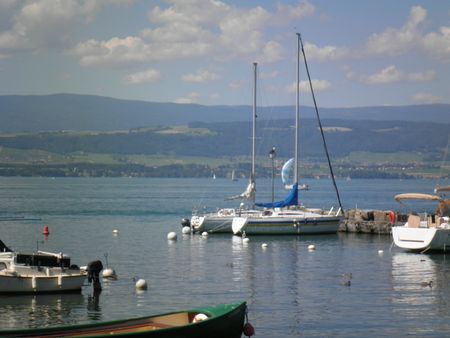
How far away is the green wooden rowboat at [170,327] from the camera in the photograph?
30188mm

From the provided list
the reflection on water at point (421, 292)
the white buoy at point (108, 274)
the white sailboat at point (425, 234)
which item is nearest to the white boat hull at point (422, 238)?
the white sailboat at point (425, 234)

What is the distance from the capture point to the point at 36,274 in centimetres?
4297

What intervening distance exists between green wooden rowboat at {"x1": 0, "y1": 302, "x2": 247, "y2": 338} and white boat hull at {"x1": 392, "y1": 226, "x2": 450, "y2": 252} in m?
33.3

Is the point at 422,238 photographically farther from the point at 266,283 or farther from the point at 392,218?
the point at 392,218

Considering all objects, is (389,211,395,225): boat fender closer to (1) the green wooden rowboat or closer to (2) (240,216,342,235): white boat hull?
(2) (240,216,342,235): white boat hull

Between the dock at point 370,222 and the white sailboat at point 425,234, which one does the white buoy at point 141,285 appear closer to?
the white sailboat at point 425,234

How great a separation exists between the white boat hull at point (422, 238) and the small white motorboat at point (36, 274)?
92.1 feet

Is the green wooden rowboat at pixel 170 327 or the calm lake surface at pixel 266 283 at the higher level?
the green wooden rowboat at pixel 170 327

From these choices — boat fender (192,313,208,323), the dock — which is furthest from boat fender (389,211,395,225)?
boat fender (192,313,208,323)

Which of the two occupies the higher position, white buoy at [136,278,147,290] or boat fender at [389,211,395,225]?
boat fender at [389,211,395,225]

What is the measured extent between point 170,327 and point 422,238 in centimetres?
3607

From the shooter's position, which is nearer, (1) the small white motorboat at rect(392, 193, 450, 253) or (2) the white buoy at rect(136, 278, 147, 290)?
(2) the white buoy at rect(136, 278, 147, 290)

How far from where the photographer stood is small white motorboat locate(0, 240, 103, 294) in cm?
4250

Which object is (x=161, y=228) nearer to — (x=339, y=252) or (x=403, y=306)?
(x=339, y=252)
